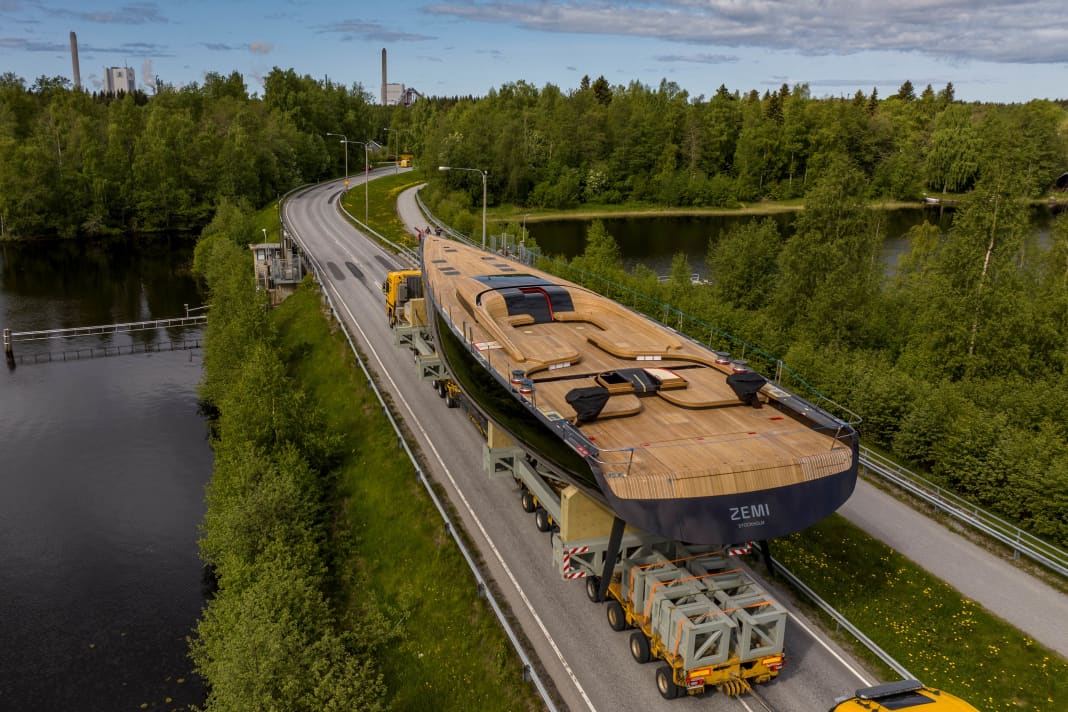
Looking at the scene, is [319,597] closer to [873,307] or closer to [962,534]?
[962,534]

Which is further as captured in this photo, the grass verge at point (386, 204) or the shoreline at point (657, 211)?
the shoreline at point (657, 211)

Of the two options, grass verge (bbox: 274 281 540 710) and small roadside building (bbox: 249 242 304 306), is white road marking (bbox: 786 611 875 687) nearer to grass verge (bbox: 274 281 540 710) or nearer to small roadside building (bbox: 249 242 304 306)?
grass verge (bbox: 274 281 540 710)

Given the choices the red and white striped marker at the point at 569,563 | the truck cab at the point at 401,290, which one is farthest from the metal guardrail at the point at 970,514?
the truck cab at the point at 401,290

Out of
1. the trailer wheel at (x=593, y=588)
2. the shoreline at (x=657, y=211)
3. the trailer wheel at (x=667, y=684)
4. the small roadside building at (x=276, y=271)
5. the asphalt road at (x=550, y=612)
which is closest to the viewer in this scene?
the trailer wheel at (x=667, y=684)

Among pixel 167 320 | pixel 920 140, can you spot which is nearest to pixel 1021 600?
pixel 167 320

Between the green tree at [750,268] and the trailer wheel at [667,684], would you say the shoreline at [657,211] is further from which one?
the trailer wheel at [667,684]

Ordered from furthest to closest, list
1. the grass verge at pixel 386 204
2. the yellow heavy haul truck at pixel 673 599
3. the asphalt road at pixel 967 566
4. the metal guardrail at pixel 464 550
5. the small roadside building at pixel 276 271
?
1. the grass verge at pixel 386 204
2. the small roadside building at pixel 276 271
3. the asphalt road at pixel 967 566
4. the metal guardrail at pixel 464 550
5. the yellow heavy haul truck at pixel 673 599
